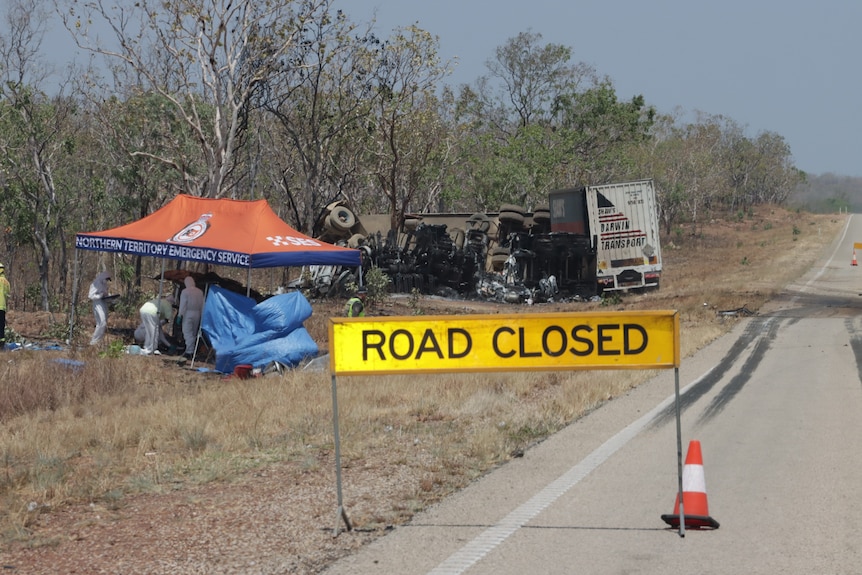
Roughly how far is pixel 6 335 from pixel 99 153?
2757cm

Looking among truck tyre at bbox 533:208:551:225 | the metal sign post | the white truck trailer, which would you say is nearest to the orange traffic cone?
the metal sign post

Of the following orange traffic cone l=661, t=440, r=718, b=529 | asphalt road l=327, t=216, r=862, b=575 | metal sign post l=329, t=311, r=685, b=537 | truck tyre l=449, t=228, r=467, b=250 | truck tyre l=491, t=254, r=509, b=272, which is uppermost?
truck tyre l=449, t=228, r=467, b=250

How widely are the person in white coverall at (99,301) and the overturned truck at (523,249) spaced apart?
40.9 feet

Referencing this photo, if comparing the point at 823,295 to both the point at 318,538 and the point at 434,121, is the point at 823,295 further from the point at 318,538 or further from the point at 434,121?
the point at 318,538

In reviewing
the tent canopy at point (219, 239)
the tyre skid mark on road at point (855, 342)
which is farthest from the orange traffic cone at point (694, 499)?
the tent canopy at point (219, 239)

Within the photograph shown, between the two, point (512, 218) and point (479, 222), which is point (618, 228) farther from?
point (479, 222)

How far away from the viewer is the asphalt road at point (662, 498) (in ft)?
20.2

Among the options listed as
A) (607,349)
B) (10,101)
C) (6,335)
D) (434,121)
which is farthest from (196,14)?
(607,349)

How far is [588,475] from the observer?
8.62 metres

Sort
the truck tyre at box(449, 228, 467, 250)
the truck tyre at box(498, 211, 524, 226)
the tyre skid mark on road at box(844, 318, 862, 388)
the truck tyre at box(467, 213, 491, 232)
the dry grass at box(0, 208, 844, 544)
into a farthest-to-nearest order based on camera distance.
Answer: the truck tyre at box(449, 228, 467, 250)
the truck tyre at box(467, 213, 491, 232)
the truck tyre at box(498, 211, 524, 226)
the tyre skid mark on road at box(844, 318, 862, 388)
the dry grass at box(0, 208, 844, 544)

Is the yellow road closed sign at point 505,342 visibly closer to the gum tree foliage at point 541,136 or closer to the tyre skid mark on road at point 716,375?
the tyre skid mark on road at point 716,375

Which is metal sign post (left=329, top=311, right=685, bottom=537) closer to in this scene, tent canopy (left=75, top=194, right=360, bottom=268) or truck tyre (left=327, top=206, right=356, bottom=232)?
tent canopy (left=75, top=194, right=360, bottom=268)

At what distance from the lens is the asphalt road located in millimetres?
6164

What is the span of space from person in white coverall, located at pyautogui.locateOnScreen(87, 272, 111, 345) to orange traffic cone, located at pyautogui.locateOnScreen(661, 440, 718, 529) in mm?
14382
